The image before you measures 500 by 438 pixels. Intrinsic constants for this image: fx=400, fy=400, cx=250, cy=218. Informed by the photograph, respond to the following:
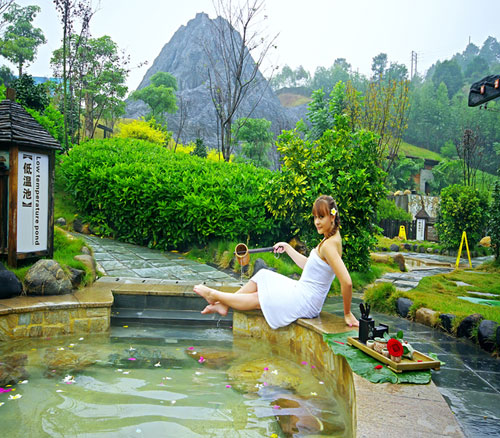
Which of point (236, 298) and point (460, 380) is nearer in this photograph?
point (460, 380)

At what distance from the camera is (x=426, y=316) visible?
4.80 metres

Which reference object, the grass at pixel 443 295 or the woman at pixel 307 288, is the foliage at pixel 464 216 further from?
the woman at pixel 307 288

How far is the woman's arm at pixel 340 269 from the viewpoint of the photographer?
3402 millimetres

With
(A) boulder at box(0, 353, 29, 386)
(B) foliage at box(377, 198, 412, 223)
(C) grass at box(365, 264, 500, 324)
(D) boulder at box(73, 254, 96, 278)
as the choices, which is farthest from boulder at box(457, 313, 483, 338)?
(B) foliage at box(377, 198, 412, 223)

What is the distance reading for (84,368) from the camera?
3.42m

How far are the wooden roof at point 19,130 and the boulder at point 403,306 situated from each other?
16.3 ft

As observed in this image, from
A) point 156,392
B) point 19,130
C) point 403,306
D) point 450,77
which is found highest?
point 450,77

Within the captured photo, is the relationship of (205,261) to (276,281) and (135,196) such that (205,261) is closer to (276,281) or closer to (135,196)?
Result: (135,196)

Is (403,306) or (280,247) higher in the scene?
(280,247)

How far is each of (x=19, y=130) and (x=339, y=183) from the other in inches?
193

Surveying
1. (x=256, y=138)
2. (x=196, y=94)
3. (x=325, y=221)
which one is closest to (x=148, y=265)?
(x=325, y=221)

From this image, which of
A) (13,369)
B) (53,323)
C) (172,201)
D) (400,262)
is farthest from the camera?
(400,262)

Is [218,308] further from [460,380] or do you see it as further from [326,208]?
[460,380]

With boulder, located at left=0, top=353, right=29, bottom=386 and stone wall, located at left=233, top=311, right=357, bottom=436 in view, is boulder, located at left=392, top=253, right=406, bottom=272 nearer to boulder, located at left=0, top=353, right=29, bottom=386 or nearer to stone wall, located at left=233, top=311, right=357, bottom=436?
stone wall, located at left=233, top=311, right=357, bottom=436
